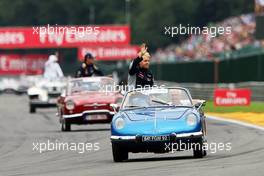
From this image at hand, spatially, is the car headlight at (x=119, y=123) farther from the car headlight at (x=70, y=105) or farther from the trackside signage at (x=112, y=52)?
the trackside signage at (x=112, y=52)

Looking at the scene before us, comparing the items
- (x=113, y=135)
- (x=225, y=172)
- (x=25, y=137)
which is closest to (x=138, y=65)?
(x=25, y=137)

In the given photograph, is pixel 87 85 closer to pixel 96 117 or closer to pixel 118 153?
pixel 96 117

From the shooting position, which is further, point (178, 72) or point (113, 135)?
point (178, 72)

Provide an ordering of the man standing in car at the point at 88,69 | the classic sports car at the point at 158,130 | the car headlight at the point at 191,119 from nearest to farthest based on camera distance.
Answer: the classic sports car at the point at 158,130 → the car headlight at the point at 191,119 → the man standing in car at the point at 88,69

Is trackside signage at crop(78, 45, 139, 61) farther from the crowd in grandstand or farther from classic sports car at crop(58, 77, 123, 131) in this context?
classic sports car at crop(58, 77, 123, 131)

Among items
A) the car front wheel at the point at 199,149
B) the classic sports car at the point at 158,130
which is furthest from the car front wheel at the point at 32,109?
the car front wheel at the point at 199,149

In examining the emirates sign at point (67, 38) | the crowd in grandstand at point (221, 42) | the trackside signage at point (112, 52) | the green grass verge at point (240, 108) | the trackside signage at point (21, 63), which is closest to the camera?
the green grass verge at point (240, 108)

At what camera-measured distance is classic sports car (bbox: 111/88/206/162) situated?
15.6 metres

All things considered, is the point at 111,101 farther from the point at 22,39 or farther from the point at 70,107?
the point at 22,39

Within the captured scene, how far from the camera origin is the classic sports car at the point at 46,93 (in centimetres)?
3731

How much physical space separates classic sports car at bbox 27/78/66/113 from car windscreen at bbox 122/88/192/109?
20306mm

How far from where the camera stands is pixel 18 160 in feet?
56.1

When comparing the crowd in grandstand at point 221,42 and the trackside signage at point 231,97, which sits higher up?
the crowd in grandstand at point 221,42

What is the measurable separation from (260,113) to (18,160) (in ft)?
47.9
